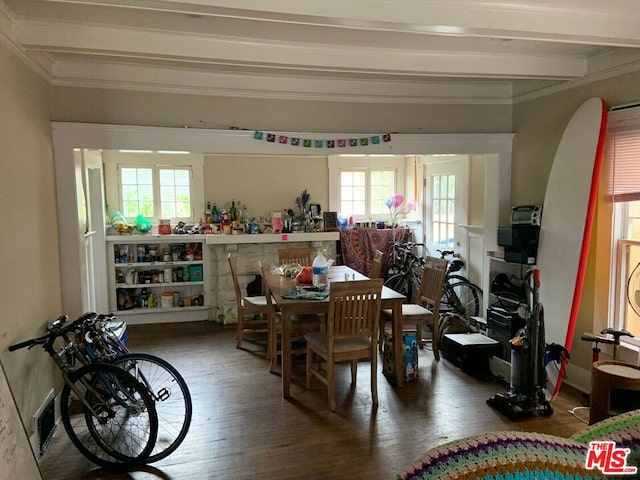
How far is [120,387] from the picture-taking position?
283 cm

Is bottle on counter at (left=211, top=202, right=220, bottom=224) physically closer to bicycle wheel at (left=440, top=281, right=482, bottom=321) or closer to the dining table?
the dining table

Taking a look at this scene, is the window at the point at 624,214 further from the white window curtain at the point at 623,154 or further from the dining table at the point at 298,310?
the dining table at the point at 298,310

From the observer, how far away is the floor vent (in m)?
2.93

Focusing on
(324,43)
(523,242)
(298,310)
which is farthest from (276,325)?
(324,43)

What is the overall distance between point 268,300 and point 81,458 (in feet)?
6.31

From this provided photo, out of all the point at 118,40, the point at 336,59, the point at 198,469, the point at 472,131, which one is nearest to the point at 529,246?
the point at 472,131

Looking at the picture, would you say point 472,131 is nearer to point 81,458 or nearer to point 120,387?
point 120,387

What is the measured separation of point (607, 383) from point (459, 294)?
119 inches

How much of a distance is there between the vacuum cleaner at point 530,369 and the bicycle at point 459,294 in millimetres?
2164

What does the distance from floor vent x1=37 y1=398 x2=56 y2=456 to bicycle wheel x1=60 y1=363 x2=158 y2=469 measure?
8.5 inches

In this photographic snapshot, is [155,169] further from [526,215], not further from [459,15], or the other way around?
[459,15]

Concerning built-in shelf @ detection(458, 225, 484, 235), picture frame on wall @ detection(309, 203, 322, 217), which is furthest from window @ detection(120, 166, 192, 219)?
built-in shelf @ detection(458, 225, 484, 235)

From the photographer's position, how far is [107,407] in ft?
9.30

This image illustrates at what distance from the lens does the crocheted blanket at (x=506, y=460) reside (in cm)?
123
